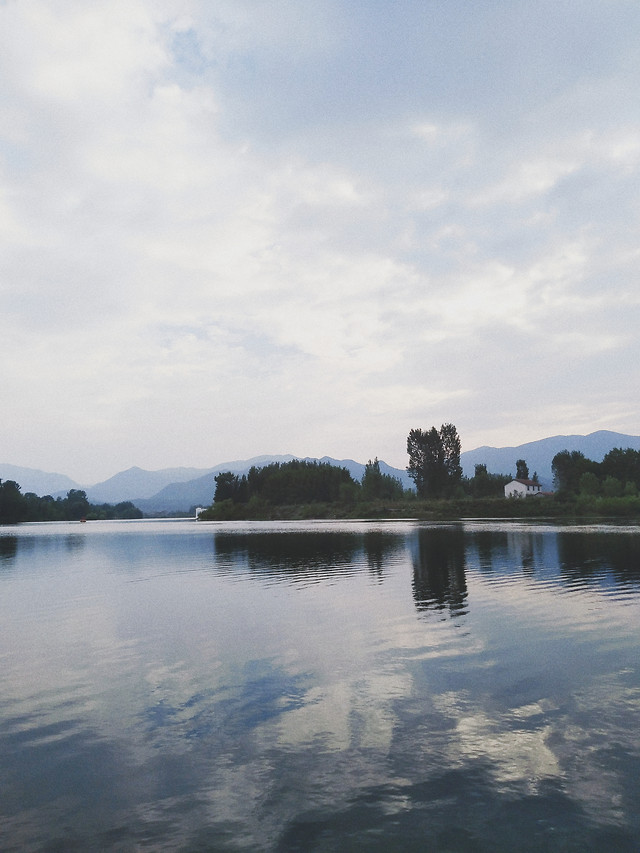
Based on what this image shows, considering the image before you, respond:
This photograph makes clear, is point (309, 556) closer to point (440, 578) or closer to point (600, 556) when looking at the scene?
point (440, 578)

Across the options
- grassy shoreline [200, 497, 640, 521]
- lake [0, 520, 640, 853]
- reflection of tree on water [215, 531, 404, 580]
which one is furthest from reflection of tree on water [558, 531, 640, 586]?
grassy shoreline [200, 497, 640, 521]

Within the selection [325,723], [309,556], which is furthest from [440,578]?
[325,723]

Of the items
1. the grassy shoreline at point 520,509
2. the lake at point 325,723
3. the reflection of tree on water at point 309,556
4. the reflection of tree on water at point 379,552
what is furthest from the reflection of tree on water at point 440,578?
the grassy shoreline at point 520,509

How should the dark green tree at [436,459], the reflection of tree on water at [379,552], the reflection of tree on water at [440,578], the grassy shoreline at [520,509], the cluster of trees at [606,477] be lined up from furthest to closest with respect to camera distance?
the dark green tree at [436,459], the cluster of trees at [606,477], the grassy shoreline at [520,509], the reflection of tree on water at [379,552], the reflection of tree on water at [440,578]

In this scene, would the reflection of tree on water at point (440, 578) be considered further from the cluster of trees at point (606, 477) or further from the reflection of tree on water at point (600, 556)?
the cluster of trees at point (606, 477)

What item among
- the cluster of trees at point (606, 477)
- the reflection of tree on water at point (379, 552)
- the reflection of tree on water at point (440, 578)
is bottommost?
the reflection of tree on water at point (379, 552)

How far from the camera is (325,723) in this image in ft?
51.3

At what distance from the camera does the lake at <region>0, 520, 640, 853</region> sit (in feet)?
34.8

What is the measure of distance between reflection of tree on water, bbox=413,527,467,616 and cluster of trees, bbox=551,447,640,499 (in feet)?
355

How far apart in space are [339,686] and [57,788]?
914 cm

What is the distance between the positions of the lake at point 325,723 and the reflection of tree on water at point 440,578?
0.46 m

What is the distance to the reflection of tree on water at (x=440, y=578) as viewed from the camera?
108ft

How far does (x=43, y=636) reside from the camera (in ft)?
88.8

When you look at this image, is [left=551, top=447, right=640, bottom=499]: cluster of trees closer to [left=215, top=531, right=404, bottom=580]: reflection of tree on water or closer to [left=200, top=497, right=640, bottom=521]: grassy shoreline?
[left=200, top=497, right=640, bottom=521]: grassy shoreline
